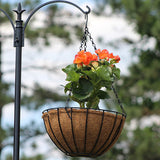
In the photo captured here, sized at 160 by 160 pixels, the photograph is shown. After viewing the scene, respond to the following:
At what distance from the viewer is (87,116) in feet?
7.39

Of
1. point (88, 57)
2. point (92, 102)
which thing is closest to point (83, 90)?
point (92, 102)

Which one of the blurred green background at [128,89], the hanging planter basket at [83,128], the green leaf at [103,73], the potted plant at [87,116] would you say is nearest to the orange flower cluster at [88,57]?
the potted plant at [87,116]

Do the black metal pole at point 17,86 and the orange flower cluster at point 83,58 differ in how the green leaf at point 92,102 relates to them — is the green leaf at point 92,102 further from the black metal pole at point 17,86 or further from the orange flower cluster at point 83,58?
the black metal pole at point 17,86

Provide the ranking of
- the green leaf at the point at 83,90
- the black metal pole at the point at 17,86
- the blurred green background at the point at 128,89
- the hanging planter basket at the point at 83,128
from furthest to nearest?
the blurred green background at the point at 128,89, the black metal pole at the point at 17,86, the green leaf at the point at 83,90, the hanging planter basket at the point at 83,128

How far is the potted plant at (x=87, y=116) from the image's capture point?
2.27 meters

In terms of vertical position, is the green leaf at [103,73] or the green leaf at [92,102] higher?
the green leaf at [103,73]

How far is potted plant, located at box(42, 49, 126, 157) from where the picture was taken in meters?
2.27

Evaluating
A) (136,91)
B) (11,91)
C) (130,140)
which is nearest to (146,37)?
(136,91)

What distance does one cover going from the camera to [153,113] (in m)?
10.4

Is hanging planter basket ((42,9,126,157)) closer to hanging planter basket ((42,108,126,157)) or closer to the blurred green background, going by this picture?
hanging planter basket ((42,108,126,157))

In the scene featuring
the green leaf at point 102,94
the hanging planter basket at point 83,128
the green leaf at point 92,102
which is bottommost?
the hanging planter basket at point 83,128

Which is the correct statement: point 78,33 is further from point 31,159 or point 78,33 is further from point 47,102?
point 31,159

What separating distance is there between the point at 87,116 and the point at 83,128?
0.08 meters

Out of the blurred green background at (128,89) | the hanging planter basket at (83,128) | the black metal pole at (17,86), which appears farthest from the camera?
the blurred green background at (128,89)
